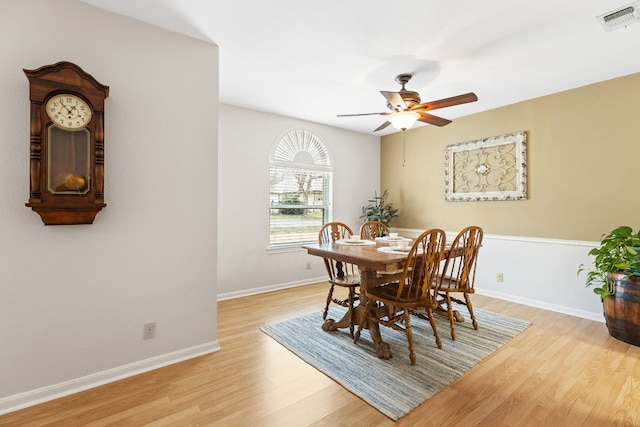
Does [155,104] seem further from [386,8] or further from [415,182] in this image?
[415,182]

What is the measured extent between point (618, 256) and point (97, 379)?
4231mm

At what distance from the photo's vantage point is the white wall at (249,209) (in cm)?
387

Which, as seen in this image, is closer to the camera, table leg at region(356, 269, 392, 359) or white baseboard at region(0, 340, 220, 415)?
white baseboard at region(0, 340, 220, 415)

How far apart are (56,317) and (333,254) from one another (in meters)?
1.92

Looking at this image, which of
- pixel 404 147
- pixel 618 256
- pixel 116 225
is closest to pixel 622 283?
pixel 618 256

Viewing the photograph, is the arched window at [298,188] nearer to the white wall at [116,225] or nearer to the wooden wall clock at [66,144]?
the white wall at [116,225]

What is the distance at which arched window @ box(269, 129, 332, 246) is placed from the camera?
436 centimetres

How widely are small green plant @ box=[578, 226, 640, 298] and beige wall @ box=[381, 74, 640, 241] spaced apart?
552 mm

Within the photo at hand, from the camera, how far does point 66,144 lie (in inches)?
72.6

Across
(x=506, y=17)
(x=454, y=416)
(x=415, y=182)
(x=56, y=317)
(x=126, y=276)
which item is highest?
(x=506, y=17)

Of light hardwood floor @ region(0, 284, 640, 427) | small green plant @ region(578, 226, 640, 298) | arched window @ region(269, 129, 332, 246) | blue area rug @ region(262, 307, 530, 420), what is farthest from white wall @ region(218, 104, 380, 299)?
small green plant @ region(578, 226, 640, 298)

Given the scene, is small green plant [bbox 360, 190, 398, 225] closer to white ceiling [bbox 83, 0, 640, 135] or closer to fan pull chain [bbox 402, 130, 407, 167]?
fan pull chain [bbox 402, 130, 407, 167]

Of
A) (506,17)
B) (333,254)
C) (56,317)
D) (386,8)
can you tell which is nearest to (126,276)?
(56,317)

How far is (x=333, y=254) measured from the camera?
2.58 m
